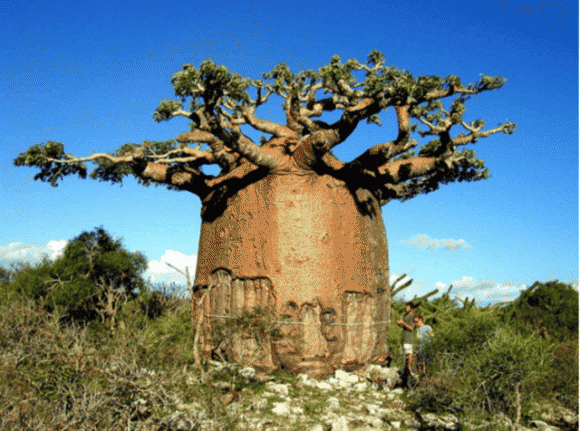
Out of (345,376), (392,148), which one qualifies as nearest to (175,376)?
(345,376)

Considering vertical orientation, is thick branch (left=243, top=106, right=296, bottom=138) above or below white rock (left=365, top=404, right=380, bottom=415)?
above

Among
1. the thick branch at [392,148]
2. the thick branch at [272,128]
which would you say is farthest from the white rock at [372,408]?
the thick branch at [272,128]

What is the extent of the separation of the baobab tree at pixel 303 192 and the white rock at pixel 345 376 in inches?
8.0

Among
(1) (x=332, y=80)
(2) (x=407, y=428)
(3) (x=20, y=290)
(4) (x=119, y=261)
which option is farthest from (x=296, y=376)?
(3) (x=20, y=290)

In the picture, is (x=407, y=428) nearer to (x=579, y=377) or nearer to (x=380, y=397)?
(x=380, y=397)

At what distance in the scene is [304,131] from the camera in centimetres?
946

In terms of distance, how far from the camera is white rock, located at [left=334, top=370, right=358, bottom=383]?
7.74m

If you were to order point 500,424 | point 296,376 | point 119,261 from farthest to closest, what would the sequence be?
point 119,261, point 296,376, point 500,424

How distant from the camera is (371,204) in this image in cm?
915

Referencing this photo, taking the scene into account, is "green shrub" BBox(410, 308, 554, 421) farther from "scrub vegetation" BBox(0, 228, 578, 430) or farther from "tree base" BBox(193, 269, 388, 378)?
"tree base" BBox(193, 269, 388, 378)

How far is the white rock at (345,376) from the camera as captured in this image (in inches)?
305

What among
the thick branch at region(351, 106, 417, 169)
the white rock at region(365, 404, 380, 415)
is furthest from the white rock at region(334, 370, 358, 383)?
the thick branch at region(351, 106, 417, 169)

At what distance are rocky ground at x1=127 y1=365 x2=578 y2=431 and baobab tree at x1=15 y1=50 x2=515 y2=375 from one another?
0.83m

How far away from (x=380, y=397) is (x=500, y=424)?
6.06 ft
